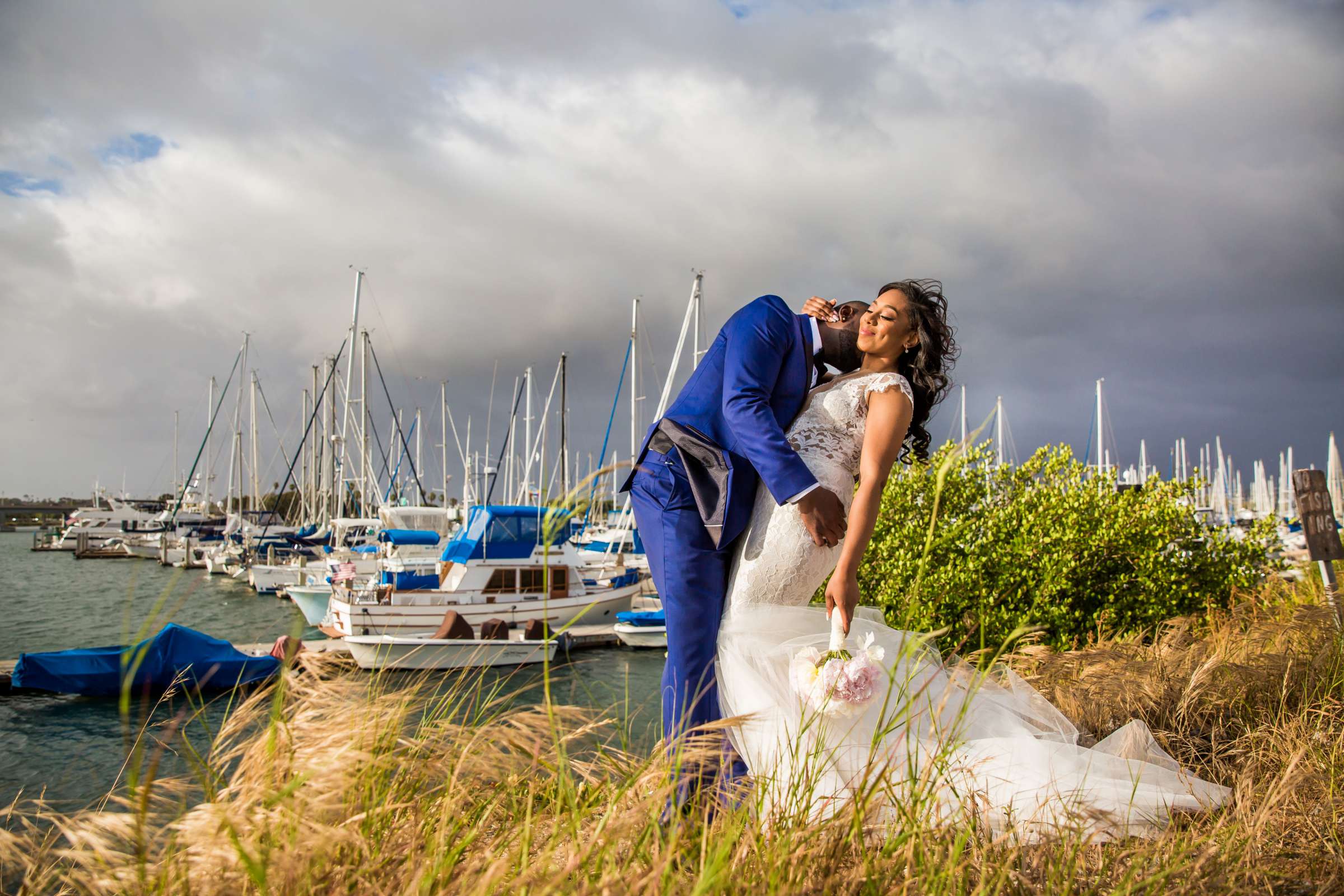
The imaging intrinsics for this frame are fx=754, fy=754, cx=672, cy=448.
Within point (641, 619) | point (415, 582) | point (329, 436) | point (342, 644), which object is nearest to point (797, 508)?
point (342, 644)

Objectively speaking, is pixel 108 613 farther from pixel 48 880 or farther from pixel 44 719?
pixel 48 880

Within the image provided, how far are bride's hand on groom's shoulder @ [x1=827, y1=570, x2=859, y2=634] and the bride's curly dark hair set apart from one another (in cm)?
56

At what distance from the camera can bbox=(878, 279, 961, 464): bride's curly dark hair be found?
100 inches

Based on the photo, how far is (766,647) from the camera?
2.28 metres

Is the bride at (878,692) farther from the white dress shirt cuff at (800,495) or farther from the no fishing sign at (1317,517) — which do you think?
the no fishing sign at (1317,517)

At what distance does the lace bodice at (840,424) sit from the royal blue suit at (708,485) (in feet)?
0.46

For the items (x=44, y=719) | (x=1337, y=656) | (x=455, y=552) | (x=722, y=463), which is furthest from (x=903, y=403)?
(x=455, y=552)

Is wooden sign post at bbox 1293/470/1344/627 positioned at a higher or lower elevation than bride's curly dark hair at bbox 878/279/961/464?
lower

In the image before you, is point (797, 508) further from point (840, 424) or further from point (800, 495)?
point (840, 424)

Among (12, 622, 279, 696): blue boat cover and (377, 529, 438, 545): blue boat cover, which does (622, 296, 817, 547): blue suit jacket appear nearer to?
(12, 622, 279, 696): blue boat cover

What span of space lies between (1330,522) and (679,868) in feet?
22.5

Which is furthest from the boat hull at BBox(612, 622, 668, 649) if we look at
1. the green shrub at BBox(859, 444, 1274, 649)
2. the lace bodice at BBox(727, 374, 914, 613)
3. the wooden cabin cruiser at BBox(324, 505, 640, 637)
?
the lace bodice at BBox(727, 374, 914, 613)

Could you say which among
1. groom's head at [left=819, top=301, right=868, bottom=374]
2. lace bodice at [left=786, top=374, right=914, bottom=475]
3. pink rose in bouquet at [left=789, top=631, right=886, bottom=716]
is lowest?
pink rose in bouquet at [left=789, top=631, right=886, bottom=716]

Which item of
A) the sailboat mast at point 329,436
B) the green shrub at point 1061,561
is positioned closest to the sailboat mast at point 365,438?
the sailboat mast at point 329,436
